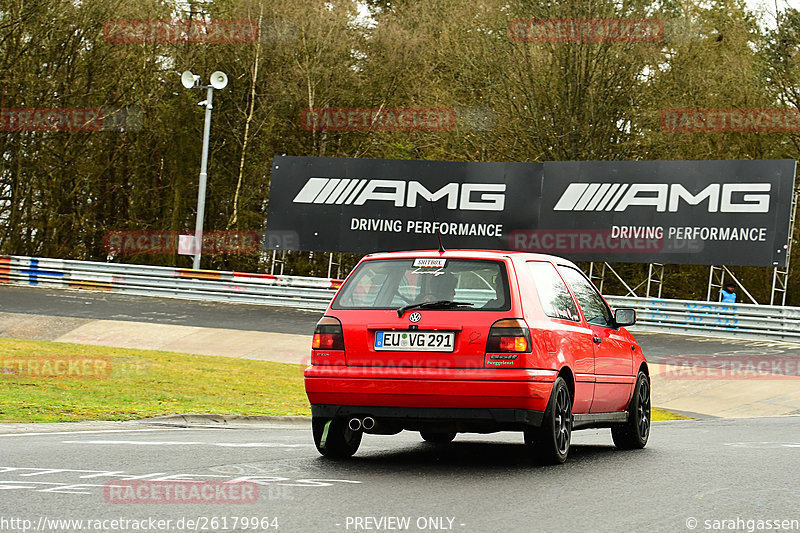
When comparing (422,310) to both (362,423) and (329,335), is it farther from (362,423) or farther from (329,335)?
(362,423)

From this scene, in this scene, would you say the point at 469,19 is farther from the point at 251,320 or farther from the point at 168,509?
the point at 168,509

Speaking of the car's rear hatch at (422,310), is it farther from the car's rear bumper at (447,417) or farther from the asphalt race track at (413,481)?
the asphalt race track at (413,481)

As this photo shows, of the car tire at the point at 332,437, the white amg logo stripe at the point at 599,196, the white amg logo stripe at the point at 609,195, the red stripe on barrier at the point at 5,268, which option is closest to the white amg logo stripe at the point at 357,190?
the white amg logo stripe at the point at 599,196

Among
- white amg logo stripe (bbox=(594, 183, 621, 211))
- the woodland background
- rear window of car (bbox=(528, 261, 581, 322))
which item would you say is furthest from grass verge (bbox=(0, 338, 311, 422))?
the woodland background

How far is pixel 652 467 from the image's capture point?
8438 millimetres

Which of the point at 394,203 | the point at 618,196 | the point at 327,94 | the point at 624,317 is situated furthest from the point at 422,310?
the point at 327,94

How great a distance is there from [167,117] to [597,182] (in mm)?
17117

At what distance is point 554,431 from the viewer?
8102 millimetres

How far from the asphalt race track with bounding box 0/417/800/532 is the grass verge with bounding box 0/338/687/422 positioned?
7.20 feet

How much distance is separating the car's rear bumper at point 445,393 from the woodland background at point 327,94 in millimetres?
26289

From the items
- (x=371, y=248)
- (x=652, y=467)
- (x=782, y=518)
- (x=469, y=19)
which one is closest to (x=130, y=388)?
(x=652, y=467)

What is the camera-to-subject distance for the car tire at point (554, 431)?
26.3 ft

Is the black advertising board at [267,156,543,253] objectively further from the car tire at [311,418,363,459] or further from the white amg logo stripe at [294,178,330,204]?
the car tire at [311,418,363,459]

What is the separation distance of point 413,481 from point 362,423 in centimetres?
100
